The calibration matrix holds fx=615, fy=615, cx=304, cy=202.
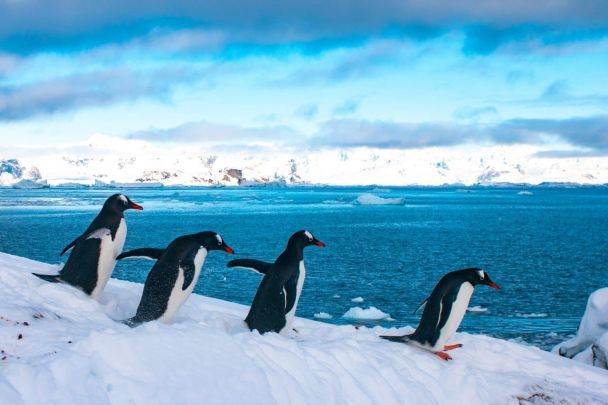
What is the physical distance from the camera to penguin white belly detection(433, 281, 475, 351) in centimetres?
809

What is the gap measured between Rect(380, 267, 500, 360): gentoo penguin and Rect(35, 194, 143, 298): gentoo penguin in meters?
4.05

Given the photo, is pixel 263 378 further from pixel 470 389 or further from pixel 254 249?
pixel 254 249

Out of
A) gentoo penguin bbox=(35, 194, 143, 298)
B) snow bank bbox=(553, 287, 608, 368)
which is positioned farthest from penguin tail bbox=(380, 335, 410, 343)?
snow bank bbox=(553, 287, 608, 368)

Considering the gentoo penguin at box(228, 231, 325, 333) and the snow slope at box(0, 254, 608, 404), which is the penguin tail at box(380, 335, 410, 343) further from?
the gentoo penguin at box(228, 231, 325, 333)

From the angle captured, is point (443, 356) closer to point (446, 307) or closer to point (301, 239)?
point (446, 307)

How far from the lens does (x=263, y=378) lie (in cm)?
561

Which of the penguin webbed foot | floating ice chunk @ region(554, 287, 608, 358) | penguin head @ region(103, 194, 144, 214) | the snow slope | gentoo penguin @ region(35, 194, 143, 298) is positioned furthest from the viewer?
floating ice chunk @ region(554, 287, 608, 358)

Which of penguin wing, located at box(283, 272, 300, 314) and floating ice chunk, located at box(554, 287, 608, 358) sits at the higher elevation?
penguin wing, located at box(283, 272, 300, 314)

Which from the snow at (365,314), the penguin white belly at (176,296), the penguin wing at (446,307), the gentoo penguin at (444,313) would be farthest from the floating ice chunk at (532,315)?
the penguin white belly at (176,296)

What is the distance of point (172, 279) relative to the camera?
7949 millimetres

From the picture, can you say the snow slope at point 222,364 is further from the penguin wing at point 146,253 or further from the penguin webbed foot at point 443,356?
the penguin wing at point 146,253

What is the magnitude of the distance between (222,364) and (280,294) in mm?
2690

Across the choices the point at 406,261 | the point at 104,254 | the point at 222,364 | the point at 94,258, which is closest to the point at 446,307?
the point at 222,364

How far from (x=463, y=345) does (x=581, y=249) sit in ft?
144
